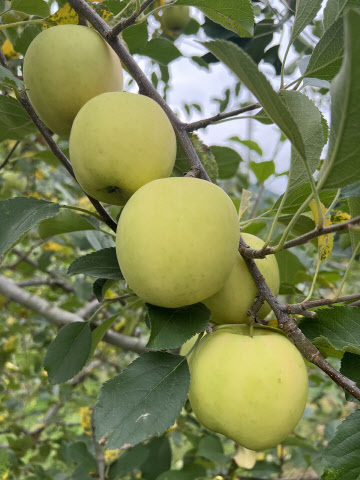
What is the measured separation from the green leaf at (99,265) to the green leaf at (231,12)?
463 millimetres

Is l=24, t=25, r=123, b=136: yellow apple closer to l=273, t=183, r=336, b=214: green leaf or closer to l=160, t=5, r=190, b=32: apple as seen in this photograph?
l=273, t=183, r=336, b=214: green leaf

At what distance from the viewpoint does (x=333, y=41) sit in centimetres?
75

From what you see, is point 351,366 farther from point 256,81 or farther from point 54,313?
point 54,313

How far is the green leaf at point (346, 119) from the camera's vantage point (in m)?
0.39

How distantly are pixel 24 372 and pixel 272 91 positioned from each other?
2062 millimetres

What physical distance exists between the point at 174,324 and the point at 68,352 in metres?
0.40

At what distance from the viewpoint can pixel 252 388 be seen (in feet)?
1.99

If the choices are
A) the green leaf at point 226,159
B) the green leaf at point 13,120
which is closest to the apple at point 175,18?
the green leaf at point 226,159

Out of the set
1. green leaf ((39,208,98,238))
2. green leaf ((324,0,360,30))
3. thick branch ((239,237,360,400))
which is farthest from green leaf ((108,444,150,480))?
green leaf ((324,0,360,30))

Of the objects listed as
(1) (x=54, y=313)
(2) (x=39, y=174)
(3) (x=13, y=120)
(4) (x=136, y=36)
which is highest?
(4) (x=136, y=36)

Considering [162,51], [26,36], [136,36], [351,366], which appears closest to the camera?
[351,366]

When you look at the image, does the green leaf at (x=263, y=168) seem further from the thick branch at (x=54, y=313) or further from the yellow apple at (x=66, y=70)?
the yellow apple at (x=66, y=70)

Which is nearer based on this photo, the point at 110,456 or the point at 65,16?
the point at 65,16

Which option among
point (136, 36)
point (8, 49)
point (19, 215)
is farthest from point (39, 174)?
point (19, 215)
